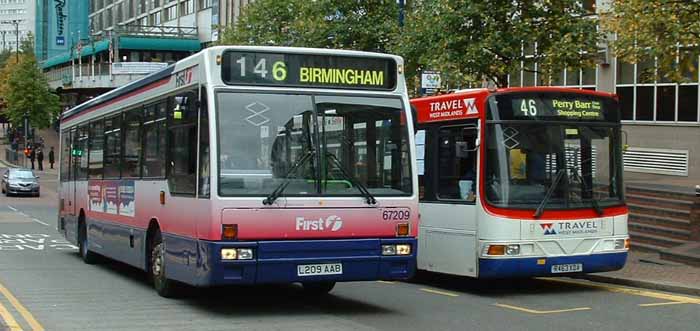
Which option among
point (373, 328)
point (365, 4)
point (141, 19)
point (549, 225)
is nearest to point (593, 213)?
point (549, 225)

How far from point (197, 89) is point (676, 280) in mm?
7728

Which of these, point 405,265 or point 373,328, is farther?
point 405,265

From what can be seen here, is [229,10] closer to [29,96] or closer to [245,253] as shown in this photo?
[29,96]

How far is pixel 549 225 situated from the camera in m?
13.4

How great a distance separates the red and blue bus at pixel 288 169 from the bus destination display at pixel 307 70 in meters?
0.01

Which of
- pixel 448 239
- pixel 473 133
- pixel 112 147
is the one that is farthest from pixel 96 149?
pixel 473 133

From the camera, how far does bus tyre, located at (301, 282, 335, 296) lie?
13.0m

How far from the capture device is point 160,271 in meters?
12.7

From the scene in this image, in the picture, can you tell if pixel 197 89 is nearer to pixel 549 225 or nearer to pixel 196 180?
pixel 196 180

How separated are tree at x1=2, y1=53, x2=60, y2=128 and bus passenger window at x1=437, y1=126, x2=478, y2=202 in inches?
2863

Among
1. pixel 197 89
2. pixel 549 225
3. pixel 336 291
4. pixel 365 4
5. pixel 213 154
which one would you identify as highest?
pixel 365 4

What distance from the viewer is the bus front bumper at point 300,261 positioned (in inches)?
409

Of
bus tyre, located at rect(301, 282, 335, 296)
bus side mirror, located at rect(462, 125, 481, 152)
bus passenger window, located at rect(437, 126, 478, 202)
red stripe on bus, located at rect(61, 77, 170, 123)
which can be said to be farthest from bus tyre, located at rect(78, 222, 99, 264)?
bus side mirror, located at rect(462, 125, 481, 152)

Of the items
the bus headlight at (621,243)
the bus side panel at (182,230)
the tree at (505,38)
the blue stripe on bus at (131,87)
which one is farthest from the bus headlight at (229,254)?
the tree at (505,38)
